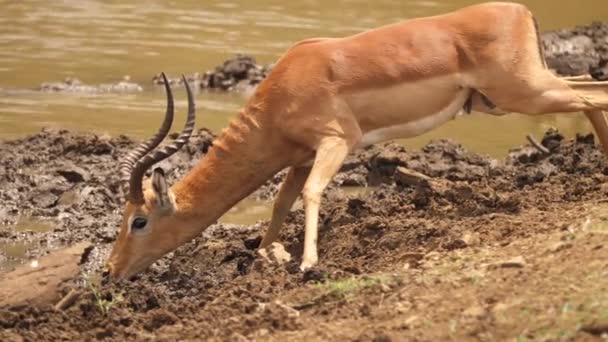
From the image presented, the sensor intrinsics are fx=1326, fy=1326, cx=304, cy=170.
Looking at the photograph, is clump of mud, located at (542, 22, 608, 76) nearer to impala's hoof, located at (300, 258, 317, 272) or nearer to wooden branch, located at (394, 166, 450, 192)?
wooden branch, located at (394, 166, 450, 192)

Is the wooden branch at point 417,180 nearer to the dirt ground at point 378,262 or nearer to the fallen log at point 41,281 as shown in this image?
the dirt ground at point 378,262

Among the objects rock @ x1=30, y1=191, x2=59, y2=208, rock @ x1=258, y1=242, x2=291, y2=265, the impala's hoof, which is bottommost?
rock @ x1=30, y1=191, x2=59, y2=208

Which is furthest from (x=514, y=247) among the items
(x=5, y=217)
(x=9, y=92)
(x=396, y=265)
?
(x=9, y=92)

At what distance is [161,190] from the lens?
8.80m

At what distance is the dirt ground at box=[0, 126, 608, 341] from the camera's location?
6441 mm

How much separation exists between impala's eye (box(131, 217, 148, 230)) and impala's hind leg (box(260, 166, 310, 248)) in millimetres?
941

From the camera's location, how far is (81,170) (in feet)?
38.8

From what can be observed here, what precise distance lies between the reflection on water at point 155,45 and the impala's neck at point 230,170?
4.48m

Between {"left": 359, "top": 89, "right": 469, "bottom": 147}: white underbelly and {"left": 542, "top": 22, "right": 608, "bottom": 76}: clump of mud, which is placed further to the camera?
{"left": 542, "top": 22, "right": 608, "bottom": 76}: clump of mud

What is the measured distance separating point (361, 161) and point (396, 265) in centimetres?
448

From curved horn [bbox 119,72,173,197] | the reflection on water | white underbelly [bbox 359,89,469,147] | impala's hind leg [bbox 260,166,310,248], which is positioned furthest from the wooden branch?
the reflection on water

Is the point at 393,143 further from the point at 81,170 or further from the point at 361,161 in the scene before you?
the point at 81,170

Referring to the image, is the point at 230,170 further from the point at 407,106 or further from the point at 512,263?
the point at 512,263

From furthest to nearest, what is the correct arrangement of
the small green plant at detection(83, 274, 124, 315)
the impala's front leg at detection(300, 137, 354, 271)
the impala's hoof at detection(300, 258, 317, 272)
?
the impala's front leg at detection(300, 137, 354, 271) < the impala's hoof at detection(300, 258, 317, 272) < the small green plant at detection(83, 274, 124, 315)
